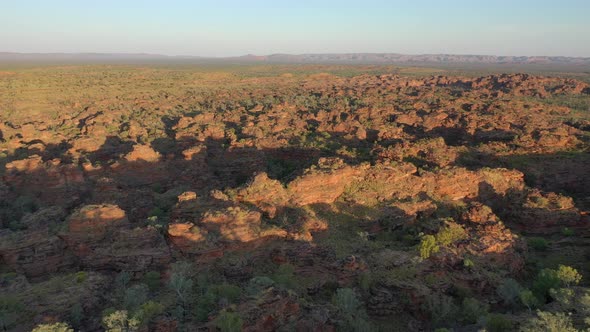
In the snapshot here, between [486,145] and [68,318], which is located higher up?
[486,145]

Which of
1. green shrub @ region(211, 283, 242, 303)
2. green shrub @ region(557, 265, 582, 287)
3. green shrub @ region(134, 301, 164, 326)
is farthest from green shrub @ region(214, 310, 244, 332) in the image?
green shrub @ region(557, 265, 582, 287)

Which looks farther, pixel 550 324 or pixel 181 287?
pixel 181 287

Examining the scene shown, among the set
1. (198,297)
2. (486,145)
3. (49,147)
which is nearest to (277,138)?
(486,145)

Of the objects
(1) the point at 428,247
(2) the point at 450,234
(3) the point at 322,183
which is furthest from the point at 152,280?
(2) the point at 450,234

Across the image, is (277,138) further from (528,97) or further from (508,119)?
(528,97)

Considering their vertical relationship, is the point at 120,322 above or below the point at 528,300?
above

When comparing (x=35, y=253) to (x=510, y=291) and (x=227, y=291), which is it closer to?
(x=227, y=291)

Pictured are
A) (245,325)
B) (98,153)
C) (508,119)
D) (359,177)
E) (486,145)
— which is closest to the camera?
(245,325)
